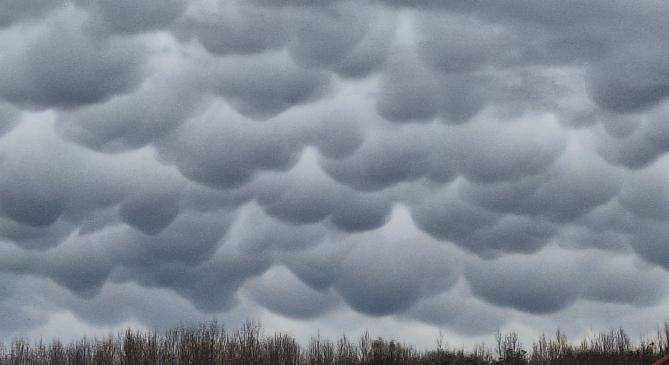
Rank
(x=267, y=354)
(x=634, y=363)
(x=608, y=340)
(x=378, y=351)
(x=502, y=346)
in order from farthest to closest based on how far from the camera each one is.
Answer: (x=502, y=346), (x=608, y=340), (x=634, y=363), (x=267, y=354), (x=378, y=351)

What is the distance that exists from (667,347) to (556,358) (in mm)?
5731

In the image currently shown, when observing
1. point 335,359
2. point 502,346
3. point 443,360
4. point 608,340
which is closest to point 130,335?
point 335,359

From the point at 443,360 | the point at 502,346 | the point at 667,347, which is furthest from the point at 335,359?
the point at 667,347

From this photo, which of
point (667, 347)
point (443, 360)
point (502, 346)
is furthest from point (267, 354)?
point (667, 347)

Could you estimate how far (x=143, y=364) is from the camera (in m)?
38.9

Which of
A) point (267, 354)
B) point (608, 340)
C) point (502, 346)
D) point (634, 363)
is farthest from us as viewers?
point (502, 346)

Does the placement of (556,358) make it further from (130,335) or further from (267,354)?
(130,335)

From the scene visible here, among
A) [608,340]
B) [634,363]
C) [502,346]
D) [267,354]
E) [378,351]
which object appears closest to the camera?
[378,351]

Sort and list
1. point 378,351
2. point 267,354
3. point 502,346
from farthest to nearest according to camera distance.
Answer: point 502,346
point 267,354
point 378,351

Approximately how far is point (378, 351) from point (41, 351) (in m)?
18.3

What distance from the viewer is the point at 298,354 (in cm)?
4228

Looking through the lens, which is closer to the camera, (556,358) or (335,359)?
(335,359)

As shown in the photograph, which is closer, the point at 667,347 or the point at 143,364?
the point at 143,364

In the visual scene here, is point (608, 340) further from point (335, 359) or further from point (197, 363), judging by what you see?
point (197, 363)
